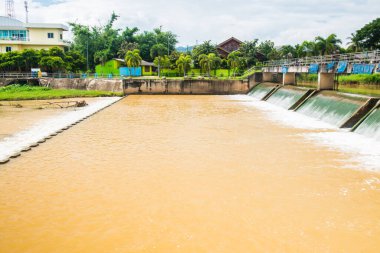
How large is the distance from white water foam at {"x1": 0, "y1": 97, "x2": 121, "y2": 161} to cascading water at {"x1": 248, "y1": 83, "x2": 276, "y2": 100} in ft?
56.9

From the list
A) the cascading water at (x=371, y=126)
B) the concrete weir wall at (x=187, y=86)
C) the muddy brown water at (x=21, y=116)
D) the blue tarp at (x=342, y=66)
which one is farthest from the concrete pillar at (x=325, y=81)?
the muddy brown water at (x=21, y=116)

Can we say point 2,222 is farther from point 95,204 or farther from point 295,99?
point 295,99

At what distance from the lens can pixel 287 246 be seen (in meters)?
6.70

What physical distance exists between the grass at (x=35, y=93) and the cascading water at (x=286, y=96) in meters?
17.2

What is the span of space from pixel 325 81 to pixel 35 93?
28408 millimetres

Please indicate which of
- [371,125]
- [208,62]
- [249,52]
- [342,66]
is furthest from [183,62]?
[371,125]

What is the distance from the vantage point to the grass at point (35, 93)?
1433 inches

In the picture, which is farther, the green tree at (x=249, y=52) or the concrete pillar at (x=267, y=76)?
the green tree at (x=249, y=52)

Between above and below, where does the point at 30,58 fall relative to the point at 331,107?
above

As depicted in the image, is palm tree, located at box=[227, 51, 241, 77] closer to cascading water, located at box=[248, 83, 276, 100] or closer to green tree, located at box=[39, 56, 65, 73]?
cascading water, located at box=[248, 83, 276, 100]

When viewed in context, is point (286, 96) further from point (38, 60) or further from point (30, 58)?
point (30, 58)

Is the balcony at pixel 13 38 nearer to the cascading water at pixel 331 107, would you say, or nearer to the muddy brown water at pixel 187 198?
the muddy brown water at pixel 187 198

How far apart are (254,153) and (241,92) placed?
2936 cm

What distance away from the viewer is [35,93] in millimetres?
38469
